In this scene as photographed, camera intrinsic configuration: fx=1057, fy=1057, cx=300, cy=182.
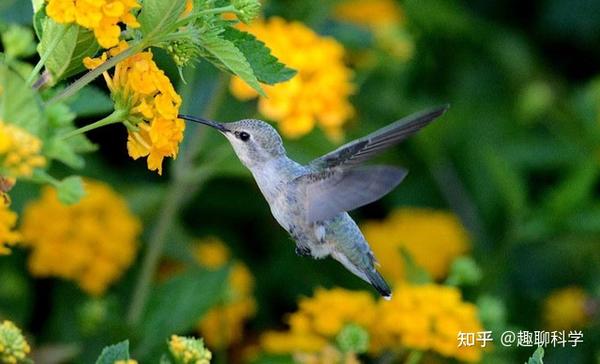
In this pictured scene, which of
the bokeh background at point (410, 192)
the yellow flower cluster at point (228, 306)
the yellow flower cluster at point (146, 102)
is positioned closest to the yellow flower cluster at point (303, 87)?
the bokeh background at point (410, 192)

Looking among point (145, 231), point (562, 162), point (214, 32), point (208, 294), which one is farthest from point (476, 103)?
point (214, 32)

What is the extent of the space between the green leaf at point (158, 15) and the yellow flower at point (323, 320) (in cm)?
111

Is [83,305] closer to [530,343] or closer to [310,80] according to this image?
[310,80]

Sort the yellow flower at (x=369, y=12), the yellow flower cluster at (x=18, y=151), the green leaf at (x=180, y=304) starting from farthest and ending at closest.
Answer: the yellow flower at (x=369, y=12) → the green leaf at (x=180, y=304) → the yellow flower cluster at (x=18, y=151)

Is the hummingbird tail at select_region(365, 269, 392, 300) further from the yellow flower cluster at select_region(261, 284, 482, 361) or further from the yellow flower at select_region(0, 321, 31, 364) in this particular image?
the yellow flower at select_region(0, 321, 31, 364)

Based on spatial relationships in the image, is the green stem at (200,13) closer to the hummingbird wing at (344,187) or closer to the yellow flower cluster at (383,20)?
the hummingbird wing at (344,187)

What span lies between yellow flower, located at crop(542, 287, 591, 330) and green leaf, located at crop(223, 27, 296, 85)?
1700 mm

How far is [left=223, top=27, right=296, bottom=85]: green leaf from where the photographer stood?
4.90 feet

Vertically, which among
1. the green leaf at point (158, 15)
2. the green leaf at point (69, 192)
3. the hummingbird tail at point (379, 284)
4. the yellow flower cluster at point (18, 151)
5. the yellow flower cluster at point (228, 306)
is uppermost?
the green leaf at point (158, 15)

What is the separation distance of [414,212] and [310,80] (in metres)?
0.90

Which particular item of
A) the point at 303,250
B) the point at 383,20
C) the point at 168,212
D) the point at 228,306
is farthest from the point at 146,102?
the point at 383,20

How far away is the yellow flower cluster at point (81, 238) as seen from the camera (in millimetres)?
2709

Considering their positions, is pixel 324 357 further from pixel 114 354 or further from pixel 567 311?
pixel 567 311
